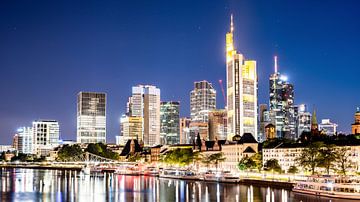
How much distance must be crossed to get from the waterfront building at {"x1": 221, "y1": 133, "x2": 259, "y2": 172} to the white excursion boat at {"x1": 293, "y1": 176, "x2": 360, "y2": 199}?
51.6m

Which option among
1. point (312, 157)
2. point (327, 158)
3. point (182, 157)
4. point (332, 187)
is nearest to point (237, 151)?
point (182, 157)

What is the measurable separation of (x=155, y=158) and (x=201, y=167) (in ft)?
139

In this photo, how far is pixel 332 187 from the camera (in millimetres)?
66750

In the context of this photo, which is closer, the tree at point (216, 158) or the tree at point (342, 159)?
the tree at point (342, 159)

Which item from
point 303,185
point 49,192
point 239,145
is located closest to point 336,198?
point 303,185

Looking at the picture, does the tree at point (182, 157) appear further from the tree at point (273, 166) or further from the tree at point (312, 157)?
the tree at point (312, 157)

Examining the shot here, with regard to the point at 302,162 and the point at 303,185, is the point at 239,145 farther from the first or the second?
the point at 303,185

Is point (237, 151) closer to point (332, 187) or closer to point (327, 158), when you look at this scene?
point (327, 158)

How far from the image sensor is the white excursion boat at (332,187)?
2512 inches

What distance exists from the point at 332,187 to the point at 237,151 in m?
62.2

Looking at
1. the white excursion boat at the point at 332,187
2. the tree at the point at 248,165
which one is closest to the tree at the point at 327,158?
the white excursion boat at the point at 332,187

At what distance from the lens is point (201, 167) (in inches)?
5330

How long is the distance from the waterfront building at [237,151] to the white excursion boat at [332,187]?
51.6 metres

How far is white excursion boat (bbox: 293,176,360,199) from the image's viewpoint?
63812 millimetres
